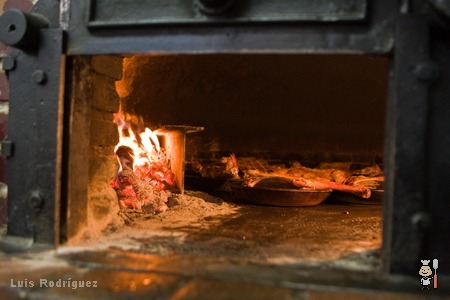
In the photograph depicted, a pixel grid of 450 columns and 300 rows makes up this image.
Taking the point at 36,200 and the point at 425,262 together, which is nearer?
the point at 425,262

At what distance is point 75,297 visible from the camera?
1.52 m

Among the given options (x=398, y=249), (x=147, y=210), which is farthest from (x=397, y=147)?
(x=147, y=210)

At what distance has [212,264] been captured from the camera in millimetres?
1939

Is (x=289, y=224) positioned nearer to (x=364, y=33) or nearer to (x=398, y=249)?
(x=398, y=249)

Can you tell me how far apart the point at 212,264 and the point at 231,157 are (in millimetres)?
2919

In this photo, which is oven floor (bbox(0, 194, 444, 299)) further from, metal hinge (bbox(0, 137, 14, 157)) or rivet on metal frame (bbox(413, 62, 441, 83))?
rivet on metal frame (bbox(413, 62, 441, 83))

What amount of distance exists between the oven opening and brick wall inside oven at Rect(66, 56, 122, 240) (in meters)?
0.01

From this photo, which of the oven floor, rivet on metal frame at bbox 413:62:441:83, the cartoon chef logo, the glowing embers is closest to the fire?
the glowing embers

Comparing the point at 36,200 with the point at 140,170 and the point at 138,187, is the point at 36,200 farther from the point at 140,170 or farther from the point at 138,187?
the point at 140,170

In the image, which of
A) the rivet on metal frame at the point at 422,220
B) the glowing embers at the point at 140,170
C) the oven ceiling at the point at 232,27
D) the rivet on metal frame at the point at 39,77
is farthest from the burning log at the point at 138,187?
the rivet on metal frame at the point at 422,220

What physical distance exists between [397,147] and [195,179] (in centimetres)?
316

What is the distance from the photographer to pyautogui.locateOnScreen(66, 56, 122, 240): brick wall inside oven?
7.38ft

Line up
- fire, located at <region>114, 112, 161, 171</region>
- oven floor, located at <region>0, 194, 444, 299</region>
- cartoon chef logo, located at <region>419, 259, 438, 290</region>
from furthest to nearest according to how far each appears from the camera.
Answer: fire, located at <region>114, 112, 161, 171</region>, cartoon chef logo, located at <region>419, 259, 438, 290</region>, oven floor, located at <region>0, 194, 444, 299</region>

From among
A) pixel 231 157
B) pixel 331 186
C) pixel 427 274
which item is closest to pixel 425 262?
pixel 427 274
